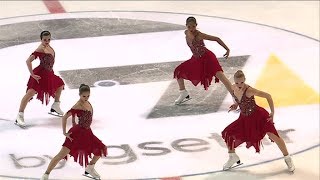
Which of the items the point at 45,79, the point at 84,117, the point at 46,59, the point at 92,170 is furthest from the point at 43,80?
the point at 84,117

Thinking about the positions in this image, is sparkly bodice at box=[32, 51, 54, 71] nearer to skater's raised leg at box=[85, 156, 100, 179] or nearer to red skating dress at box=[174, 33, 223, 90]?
red skating dress at box=[174, 33, 223, 90]

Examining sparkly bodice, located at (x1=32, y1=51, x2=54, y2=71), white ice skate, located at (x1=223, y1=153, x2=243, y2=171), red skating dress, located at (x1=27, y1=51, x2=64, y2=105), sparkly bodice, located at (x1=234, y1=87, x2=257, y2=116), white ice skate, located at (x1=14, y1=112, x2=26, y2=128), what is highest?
sparkly bodice, located at (x1=32, y1=51, x2=54, y2=71)

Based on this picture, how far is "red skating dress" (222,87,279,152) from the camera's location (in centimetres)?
805

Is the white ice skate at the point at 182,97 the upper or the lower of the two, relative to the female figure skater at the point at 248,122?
upper

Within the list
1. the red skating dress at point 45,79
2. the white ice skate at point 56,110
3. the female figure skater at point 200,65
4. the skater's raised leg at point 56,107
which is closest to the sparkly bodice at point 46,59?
the red skating dress at point 45,79

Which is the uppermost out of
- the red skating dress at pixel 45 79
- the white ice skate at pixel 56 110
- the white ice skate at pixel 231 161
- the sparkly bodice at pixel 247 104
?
the red skating dress at pixel 45 79

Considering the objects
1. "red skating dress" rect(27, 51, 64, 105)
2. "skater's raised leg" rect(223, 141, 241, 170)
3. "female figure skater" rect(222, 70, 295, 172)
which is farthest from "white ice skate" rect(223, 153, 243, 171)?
"red skating dress" rect(27, 51, 64, 105)

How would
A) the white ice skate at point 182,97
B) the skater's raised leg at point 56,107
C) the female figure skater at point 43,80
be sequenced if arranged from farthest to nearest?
the white ice skate at point 182,97
the skater's raised leg at point 56,107
the female figure skater at point 43,80

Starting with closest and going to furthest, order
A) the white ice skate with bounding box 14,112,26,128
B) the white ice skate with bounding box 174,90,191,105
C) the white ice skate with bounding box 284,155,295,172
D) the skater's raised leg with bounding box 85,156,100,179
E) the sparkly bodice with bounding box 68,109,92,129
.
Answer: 1. the sparkly bodice with bounding box 68,109,92,129
2. the skater's raised leg with bounding box 85,156,100,179
3. the white ice skate with bounding box 284,155,295,172
4. the white ice skate with bounding box 14,112,26,128
5. the white ice skate with bounding box 174,90,191,105

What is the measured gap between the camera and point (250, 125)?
26.4ft

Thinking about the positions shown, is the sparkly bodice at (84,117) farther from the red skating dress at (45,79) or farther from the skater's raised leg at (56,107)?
the skater's raised leg at (56,107)

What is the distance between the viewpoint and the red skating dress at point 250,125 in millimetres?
8055

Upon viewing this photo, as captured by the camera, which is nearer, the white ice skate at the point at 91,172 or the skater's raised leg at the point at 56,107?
the white ice skate at the point at 91,172

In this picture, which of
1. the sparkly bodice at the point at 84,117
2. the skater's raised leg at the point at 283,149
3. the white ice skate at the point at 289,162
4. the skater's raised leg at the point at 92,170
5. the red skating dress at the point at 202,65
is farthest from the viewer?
the red skating dress at the point at 202,65
